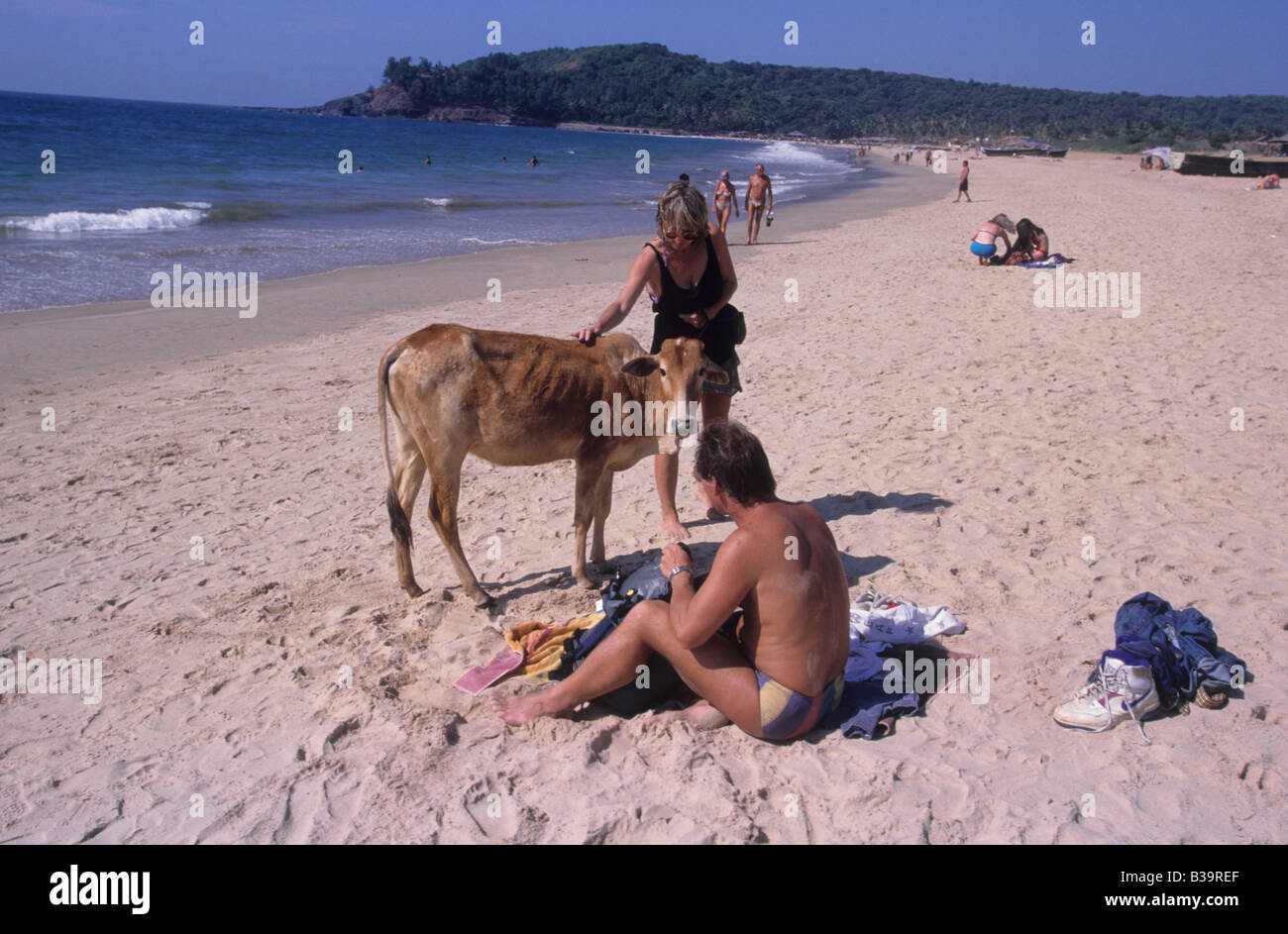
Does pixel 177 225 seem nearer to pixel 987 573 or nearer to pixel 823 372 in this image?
pixel 823 372

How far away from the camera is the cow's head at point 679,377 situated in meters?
5.14

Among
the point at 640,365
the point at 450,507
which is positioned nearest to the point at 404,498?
the point at 450,507

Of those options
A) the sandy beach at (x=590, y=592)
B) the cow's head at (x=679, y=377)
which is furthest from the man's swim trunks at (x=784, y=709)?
the cow's head at (x=679, y=377)

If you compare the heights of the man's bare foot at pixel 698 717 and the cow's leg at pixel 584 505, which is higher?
the cow's leg at pixel 584 505

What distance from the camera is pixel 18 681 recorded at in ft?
14.3

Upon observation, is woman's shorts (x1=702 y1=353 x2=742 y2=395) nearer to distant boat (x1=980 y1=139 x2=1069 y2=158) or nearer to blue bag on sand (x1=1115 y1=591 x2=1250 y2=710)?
blue bag on sand (x1=1115 y1=591 x2=1250 y2=710)

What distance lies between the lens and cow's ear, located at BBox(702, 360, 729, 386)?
5.26m

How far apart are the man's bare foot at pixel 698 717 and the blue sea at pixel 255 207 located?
1255 cm

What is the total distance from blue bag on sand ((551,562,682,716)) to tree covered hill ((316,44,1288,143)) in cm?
15506

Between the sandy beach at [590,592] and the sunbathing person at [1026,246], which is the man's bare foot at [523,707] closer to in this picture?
the sandy beach at [590,592]

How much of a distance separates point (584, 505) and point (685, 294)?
142cm

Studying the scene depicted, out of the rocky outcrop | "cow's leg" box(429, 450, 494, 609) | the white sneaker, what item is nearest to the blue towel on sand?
the white sneaker

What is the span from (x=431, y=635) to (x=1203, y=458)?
5850 mm
